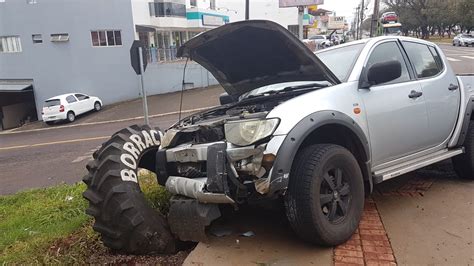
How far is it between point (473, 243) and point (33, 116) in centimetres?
3690

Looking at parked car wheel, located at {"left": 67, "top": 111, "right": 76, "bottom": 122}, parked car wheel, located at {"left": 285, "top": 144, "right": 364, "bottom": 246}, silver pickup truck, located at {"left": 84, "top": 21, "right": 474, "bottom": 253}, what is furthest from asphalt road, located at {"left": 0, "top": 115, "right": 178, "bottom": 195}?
parked car wheel, located at {"left": 67, "top": 111, "right": 76, "bottom": 122}

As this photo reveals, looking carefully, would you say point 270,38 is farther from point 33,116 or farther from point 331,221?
point 33,116

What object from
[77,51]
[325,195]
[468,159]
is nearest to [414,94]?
[468,159]

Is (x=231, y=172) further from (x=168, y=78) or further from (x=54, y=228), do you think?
(x=168, y=78)

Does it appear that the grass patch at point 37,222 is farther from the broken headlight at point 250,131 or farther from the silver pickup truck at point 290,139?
the broken headlight at point 250,131

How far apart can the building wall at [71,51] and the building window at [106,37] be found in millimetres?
269

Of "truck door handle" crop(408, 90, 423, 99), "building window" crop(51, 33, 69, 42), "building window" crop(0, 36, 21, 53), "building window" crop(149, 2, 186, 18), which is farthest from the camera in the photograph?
"building window" crop(149, 2, 186, 18)

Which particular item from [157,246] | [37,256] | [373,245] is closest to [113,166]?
[157,246]

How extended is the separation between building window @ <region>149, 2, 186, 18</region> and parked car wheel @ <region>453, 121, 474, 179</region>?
1214 inches

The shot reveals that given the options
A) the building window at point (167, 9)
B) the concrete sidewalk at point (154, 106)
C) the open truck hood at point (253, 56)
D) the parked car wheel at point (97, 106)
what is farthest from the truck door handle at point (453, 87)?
the building window at point (167, 9)

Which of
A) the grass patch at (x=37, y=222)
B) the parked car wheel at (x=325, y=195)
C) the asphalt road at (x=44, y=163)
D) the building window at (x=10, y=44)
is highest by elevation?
the building window at (x=10, y=44)

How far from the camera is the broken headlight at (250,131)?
318 centimetres

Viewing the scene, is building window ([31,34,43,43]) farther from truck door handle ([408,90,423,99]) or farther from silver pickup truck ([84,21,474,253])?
truck door handle ([408,90,423,99])

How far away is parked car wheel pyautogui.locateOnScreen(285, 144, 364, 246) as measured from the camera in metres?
3.19
